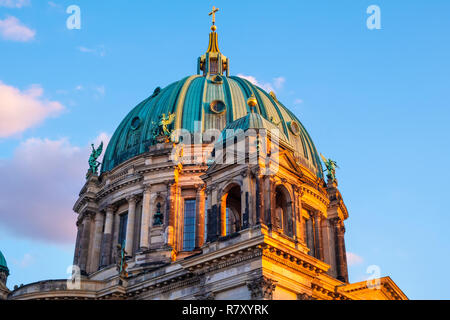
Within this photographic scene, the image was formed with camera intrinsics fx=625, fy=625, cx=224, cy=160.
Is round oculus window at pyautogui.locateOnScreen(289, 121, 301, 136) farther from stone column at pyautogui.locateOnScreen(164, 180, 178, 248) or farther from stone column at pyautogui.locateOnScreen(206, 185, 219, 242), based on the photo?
stone column at pyautogui.locateOnScreen(206, 185, 219, 242)

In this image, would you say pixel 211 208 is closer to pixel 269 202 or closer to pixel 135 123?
pixel 269 202

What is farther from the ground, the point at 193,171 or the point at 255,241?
the point at 193,171

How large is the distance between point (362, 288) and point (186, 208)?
14038mm

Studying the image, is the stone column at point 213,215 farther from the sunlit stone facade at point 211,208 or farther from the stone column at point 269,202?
the stone column at point 269,202

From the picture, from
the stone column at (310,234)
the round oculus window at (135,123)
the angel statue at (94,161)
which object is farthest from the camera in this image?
the angel statue at (94,161)

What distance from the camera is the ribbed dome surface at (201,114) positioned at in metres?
49.5

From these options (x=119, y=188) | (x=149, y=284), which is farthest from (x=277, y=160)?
(x=119, y=188)

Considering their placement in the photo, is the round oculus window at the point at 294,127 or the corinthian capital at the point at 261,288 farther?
the round oculus window at the point at 294,127

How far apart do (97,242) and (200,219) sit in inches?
415

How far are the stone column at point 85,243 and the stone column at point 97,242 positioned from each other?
0.56 metres

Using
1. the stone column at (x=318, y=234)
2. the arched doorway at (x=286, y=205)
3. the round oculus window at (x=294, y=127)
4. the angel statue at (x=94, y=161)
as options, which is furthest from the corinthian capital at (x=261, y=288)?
the angel statue at (x=94, y=161)

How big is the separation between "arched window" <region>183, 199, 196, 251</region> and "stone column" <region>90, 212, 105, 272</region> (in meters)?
8.33
